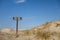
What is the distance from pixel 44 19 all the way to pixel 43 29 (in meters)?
0.18

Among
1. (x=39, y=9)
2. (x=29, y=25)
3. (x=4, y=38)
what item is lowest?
(x=4, y=38)

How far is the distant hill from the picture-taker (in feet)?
9.49

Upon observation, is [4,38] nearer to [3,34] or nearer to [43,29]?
[3,34]

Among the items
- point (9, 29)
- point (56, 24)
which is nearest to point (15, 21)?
point (9, 29)

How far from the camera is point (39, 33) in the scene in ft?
9.57

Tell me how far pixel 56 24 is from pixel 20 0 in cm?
79

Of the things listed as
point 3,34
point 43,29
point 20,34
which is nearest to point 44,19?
point 43,29

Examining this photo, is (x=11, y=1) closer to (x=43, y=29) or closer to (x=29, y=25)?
(x=29, y=25)

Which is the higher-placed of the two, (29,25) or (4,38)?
(29,25)

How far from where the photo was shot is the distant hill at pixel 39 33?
289 cm

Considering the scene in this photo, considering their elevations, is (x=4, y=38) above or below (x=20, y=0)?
below

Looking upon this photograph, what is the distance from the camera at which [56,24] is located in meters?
2.97

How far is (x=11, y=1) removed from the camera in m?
2.96

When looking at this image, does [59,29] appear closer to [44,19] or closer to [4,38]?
[44,19]
